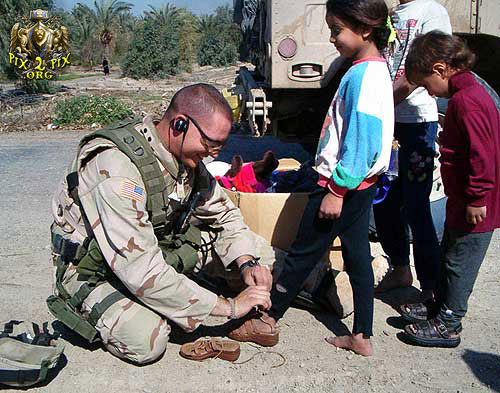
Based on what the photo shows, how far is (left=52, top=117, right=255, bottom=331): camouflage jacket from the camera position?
2.96 meters

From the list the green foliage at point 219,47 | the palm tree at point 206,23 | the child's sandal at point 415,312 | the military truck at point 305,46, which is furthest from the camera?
the palm tree at point 206,23

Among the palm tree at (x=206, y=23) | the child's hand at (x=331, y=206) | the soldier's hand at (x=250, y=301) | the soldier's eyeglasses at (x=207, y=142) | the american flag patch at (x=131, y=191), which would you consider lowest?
the soldier's hand at (x=250, y=301)

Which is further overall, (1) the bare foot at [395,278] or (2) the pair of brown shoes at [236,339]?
(1) the bare foot at [395,278]

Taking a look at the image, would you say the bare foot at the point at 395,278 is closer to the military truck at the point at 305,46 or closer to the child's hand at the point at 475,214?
the child's hand at the point at 475,214

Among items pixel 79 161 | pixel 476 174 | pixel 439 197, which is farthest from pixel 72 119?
pixel 476 174

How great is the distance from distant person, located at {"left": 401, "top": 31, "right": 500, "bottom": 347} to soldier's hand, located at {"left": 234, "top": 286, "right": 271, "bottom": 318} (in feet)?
2.81

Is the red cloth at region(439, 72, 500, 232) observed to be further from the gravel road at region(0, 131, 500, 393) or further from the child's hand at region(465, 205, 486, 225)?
the gravel road at region(0, 131, 500, 393)

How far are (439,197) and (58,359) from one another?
9.99 feet

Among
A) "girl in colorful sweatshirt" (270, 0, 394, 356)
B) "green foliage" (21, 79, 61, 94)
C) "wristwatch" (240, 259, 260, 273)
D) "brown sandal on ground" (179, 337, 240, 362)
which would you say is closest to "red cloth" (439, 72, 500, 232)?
"girl in colorful sweatshirt" (270, 0, 394, 356)

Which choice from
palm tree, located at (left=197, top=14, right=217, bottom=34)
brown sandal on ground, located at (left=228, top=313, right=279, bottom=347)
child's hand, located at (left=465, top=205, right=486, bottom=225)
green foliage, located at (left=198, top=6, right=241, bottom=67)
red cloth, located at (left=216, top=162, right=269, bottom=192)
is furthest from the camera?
palm tree, located at (left=197, top=14, right=217, bottom=34)

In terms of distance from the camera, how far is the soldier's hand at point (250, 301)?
10.2ft

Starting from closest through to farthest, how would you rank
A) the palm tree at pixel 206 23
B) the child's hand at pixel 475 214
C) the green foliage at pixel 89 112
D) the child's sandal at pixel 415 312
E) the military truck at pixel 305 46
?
the child's hand at pixel 475 214 < the child's sandal at pixel 415 312 < the military truck at pixel 305 46 < the green foliage at pixel 89 112 < the palm tree at pixel 206 23

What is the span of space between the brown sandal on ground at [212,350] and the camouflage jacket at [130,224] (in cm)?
22

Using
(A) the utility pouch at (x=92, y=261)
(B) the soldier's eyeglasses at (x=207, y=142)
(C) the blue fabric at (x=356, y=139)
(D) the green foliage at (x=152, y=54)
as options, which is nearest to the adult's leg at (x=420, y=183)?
(C) the blue fabric at (x=356, y=139)
